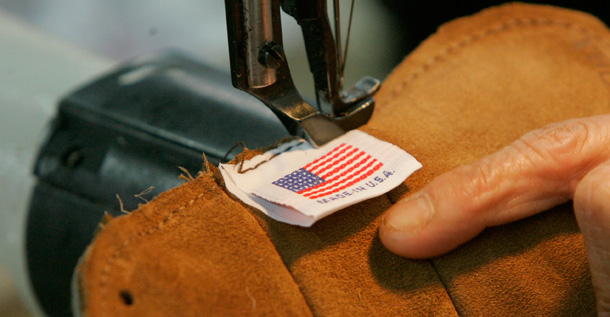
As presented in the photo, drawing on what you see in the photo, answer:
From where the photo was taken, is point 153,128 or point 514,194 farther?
point 153,128

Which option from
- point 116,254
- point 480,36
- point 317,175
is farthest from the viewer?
point 480,36

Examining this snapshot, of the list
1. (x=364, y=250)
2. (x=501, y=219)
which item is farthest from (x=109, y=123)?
(x=501, y=219)

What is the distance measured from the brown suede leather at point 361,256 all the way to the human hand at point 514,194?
0.08ft

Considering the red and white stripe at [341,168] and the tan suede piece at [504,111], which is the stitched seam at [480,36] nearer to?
the tan suede piece at [504,111]

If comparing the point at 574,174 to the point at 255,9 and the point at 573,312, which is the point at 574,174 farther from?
the point at 255,9

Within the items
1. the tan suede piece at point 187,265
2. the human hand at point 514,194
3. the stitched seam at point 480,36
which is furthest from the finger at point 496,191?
the stitched seam at point 480,36

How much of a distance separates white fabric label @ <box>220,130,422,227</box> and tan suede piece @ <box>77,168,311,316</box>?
3 centimetres

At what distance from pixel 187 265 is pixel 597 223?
0.37 m

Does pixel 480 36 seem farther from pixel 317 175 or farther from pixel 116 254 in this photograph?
pixel 116 254

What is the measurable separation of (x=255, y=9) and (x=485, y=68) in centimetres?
41

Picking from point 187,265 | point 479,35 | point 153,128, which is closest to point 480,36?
point 479,35

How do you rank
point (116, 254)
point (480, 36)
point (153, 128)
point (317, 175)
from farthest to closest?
point (480, 36), point (153, 128), point (317, 175), point (116, 254)

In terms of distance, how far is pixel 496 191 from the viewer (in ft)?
1.73

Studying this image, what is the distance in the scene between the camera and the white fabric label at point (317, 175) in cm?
52
